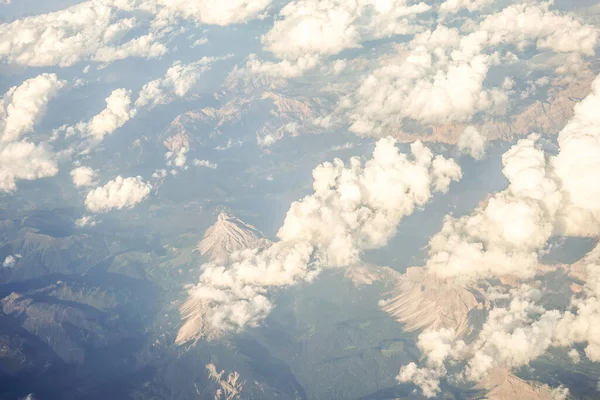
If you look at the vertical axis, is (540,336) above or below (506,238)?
below

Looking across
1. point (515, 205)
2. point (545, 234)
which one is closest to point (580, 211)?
point (545, 234)

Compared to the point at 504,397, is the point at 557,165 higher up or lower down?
higher up

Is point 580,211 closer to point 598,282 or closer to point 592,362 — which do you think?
point 598,282

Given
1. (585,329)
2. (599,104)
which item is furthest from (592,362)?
(599,104)

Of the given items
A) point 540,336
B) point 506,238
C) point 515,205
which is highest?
point 515,205

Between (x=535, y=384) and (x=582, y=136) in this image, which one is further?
(x=535, y=384)

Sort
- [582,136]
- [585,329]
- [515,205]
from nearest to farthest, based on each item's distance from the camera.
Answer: [582,136] → [515,205] → [585,329]

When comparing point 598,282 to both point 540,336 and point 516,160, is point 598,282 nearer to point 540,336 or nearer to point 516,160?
point 540,336

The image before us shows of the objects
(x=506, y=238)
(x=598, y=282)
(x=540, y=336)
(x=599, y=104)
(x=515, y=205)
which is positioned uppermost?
(x=599, y=104)

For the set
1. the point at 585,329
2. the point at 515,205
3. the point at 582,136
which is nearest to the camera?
the point at 582,136
